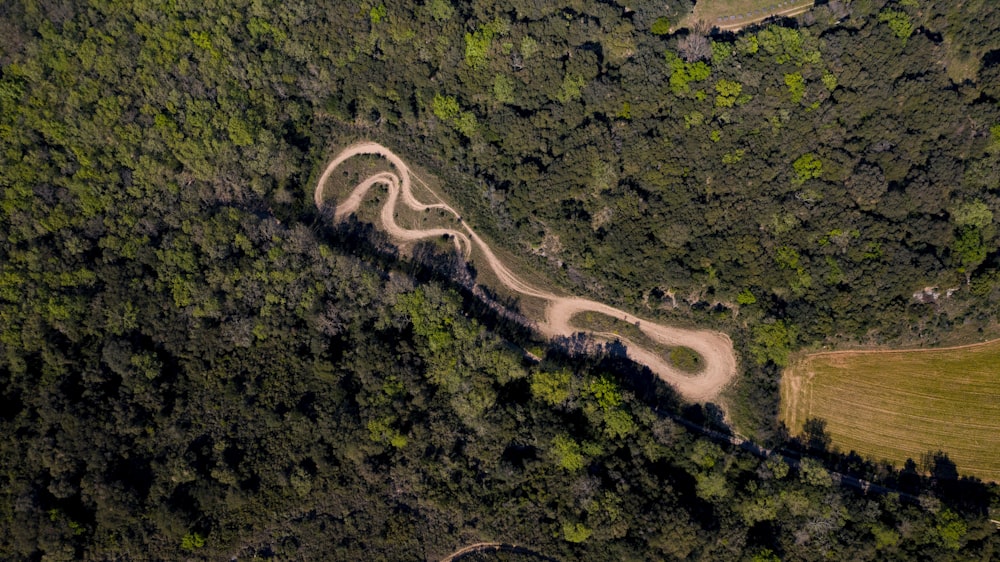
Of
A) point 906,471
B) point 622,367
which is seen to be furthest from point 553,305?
point 906,471

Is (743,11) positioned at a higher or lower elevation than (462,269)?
higher

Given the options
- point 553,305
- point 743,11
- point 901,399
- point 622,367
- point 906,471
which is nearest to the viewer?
point 906,471

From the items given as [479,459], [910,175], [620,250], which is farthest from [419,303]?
[910,175]

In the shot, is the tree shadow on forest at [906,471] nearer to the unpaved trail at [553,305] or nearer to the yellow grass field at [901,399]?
the yellow grass field at [901,399]

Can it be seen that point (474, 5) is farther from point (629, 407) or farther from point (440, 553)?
point (440, 553)

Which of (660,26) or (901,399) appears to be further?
(660,26)

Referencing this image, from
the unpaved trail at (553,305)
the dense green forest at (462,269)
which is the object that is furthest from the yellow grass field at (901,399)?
the unpaved trail at (553,305)

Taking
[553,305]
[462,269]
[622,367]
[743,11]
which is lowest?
[622,367]

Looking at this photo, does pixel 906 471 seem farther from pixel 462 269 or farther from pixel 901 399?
pixel 462 269
